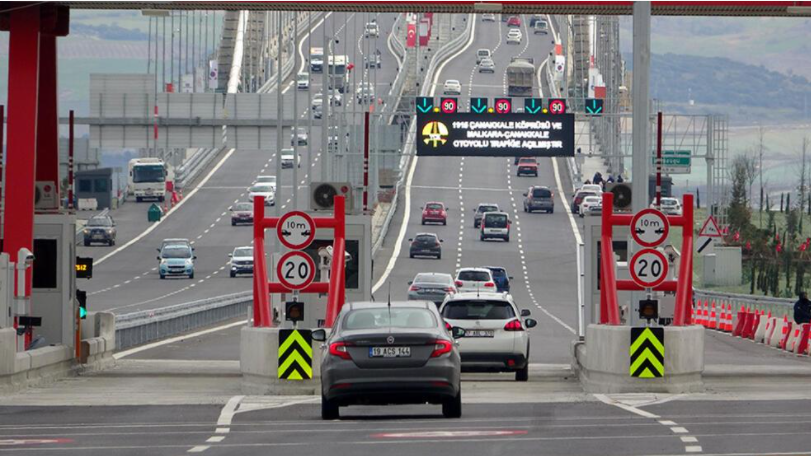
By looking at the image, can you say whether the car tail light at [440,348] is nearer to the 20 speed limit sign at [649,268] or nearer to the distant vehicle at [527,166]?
the 20 speed limit sign at [649,268]

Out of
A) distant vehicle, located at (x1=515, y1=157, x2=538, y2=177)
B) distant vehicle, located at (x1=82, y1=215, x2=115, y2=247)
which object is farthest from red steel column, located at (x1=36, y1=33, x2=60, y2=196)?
distant vehicle, located at (x1=515, y1=157, x2=538, y2=177)

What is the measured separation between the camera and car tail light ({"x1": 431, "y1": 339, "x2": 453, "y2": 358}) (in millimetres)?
17859

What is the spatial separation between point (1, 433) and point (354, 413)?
174 inches

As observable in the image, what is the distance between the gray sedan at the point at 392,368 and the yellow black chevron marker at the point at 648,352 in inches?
173

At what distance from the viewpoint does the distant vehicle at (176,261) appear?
73250 mm

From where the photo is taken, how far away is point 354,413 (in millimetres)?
20016

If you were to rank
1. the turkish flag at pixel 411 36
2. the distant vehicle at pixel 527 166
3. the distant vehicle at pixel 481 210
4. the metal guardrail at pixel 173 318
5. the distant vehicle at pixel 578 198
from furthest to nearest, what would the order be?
1. the turkish flag at pixel 411 36
2. the distant vehicle at pixel 527 166
3. the distant vehicle at pixel 578 198
4. the distant vehicle at pixel 481 210
5. the metal guardrail at pixel 173 318

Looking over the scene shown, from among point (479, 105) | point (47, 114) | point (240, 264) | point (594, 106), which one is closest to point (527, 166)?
point (240, 264)

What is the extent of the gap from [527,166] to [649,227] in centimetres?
9107

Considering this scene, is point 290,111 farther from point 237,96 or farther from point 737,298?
point 737,298

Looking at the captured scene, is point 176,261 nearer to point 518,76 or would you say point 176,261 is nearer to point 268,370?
point 518,76

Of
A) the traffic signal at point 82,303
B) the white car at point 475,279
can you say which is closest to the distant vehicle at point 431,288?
the white car at point 475,279

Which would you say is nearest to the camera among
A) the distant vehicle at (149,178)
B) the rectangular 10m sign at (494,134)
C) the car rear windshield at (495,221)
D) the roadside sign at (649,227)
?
the roadside sign at (649,227)

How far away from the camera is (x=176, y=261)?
73.4m
